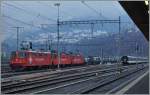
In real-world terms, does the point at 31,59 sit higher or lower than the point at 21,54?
lower

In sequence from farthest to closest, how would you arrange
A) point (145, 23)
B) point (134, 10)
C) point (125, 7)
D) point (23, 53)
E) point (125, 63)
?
point (125, 63)
point (23, 53)
point (145, 23)
point (134, 10)
point (125, 7)

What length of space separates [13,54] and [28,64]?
2055 millimetres

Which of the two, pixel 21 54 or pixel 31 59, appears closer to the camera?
pixel 21 54

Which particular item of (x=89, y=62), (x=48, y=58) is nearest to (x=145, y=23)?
(x=48, y=58)

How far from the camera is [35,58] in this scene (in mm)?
52688

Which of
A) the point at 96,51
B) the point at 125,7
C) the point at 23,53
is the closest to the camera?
the point at 125,7

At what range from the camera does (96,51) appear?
4638 inches

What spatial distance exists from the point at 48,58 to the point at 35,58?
237 inches

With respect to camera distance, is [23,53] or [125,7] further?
[23,53]

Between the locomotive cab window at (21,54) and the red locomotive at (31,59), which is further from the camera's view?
the locomotive cab window at (21,54)

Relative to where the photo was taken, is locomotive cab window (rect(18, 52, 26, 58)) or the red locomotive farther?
locomotive cab window (rect(18, 52, 26, 58))

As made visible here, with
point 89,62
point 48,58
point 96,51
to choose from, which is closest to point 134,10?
point 48,58

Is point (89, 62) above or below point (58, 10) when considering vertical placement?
below

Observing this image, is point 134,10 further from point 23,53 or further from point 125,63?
point 125,63
